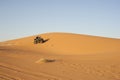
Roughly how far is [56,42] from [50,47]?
255 cm

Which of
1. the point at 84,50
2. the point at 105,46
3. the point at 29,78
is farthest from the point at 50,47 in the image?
the point at 29,78

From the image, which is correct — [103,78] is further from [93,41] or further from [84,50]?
[93,41]

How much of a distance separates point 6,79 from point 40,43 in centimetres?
2401

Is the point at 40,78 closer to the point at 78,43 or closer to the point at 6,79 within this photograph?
the point at 6,79

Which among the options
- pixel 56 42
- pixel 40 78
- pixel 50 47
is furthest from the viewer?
pixel 56 42

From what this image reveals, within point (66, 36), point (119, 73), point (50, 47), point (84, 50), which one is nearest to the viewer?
point (119, 73)

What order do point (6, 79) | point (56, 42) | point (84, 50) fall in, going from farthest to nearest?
1. point (56, 42)
2. point (84, 50)
3. point (6, 79)

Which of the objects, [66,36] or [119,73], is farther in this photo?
[66,36]

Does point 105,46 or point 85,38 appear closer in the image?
point 105,46

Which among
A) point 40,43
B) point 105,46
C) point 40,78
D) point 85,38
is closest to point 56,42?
point 40,43

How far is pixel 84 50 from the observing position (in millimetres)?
27938

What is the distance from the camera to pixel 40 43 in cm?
3262

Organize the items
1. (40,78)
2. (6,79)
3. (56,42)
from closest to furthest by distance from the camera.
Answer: (6,79), (40,78), (56,42)

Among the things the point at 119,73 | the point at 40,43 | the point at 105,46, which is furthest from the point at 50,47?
the point at 119,73
